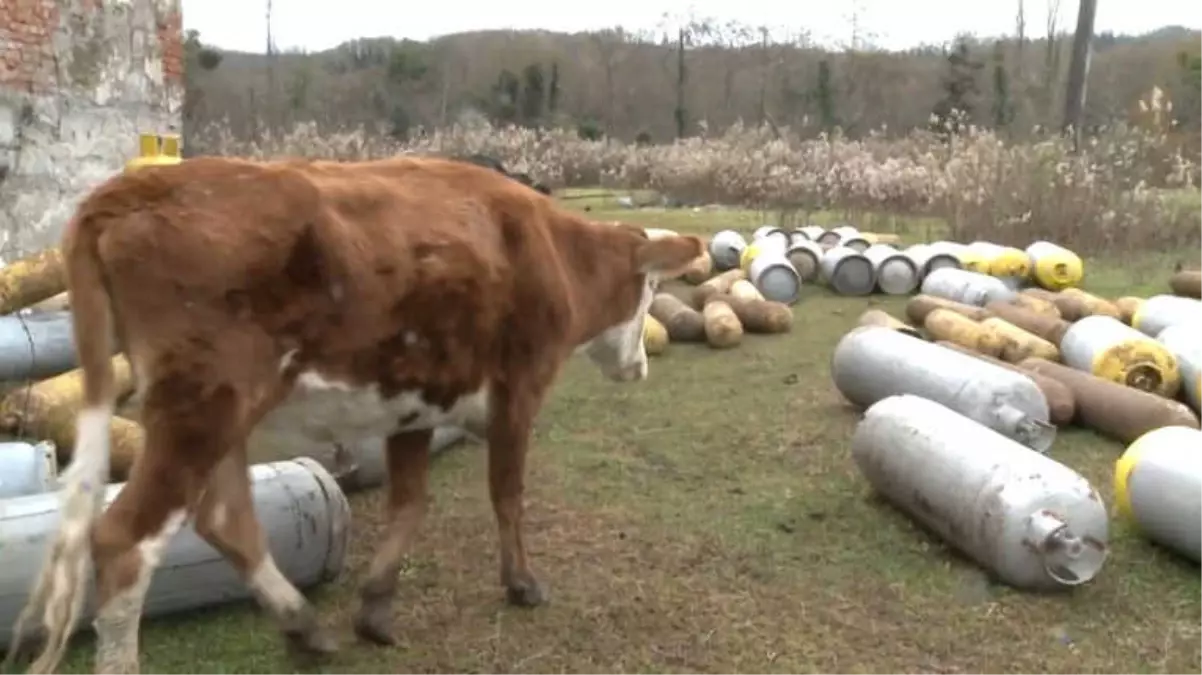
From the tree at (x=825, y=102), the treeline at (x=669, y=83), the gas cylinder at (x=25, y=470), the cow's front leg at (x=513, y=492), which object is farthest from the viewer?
the tree at (x=825, y=102)

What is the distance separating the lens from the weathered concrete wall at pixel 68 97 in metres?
9.22

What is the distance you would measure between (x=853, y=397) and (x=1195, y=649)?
334 centimetres

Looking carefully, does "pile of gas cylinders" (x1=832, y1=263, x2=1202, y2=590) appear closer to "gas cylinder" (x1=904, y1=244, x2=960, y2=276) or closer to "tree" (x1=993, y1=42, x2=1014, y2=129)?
"gas cylinder" (x1=904, y1=244, x2=960, y2=276)

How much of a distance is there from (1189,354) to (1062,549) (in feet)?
10.7

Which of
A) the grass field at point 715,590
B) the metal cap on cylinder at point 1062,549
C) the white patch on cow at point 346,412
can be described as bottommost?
the grass field at point 715,590

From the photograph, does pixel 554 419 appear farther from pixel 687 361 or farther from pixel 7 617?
pixel 7 617

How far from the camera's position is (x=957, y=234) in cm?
1558

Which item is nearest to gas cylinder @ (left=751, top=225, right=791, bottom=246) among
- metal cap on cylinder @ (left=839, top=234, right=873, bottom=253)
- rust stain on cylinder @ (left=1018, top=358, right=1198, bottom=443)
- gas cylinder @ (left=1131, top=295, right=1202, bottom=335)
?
metal cap on cylinder @ (left=839, top=234, right=873, bottom=253)

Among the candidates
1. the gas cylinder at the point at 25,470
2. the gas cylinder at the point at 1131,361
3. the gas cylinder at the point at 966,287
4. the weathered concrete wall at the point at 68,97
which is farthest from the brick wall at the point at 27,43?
the gas cylinder at the point at 1131,361

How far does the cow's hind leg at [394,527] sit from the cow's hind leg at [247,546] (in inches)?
10.0

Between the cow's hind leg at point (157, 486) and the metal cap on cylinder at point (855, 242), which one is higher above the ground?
the cow's hind leg at point (157, 486)

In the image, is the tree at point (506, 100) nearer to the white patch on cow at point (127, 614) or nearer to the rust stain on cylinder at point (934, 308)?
the rust stain on cylinder at point (934, 308)

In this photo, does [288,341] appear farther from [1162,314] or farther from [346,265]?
[1162,314]

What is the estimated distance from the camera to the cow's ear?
5.49 m
